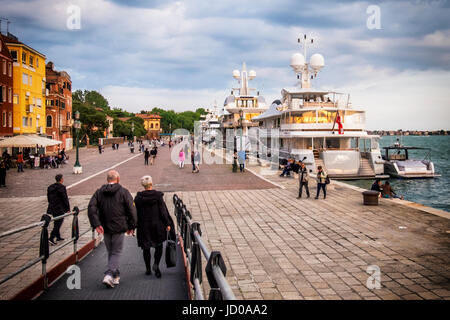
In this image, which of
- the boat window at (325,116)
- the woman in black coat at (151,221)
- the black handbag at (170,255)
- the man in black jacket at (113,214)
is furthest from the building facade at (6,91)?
the black handbag at (170,255)

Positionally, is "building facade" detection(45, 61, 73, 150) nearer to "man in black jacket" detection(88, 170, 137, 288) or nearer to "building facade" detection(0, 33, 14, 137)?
"building facade" detection(0, 33, 14, 137)

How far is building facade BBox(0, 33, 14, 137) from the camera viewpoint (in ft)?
114

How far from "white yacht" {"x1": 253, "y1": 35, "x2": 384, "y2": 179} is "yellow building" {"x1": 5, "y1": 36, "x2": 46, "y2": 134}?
30.1 meters

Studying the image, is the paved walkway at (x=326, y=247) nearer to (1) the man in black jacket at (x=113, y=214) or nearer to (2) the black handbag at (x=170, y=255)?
(2) the black handbag at (x=170, y=255)

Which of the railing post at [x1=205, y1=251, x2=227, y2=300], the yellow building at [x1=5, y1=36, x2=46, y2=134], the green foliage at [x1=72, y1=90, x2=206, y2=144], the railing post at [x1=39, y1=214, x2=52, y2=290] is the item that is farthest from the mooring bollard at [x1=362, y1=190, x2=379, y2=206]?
the green foliage at [x1=72, y1=90, x2=206, y2=144]

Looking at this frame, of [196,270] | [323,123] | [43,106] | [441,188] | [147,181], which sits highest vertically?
[43,106]

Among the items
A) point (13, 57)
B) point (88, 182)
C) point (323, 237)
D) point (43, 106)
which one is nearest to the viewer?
point (323, 237)

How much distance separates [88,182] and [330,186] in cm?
1373

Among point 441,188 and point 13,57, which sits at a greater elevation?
point 13,57

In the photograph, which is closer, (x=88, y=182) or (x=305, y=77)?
(x=88, y=182)

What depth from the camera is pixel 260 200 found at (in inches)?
558
